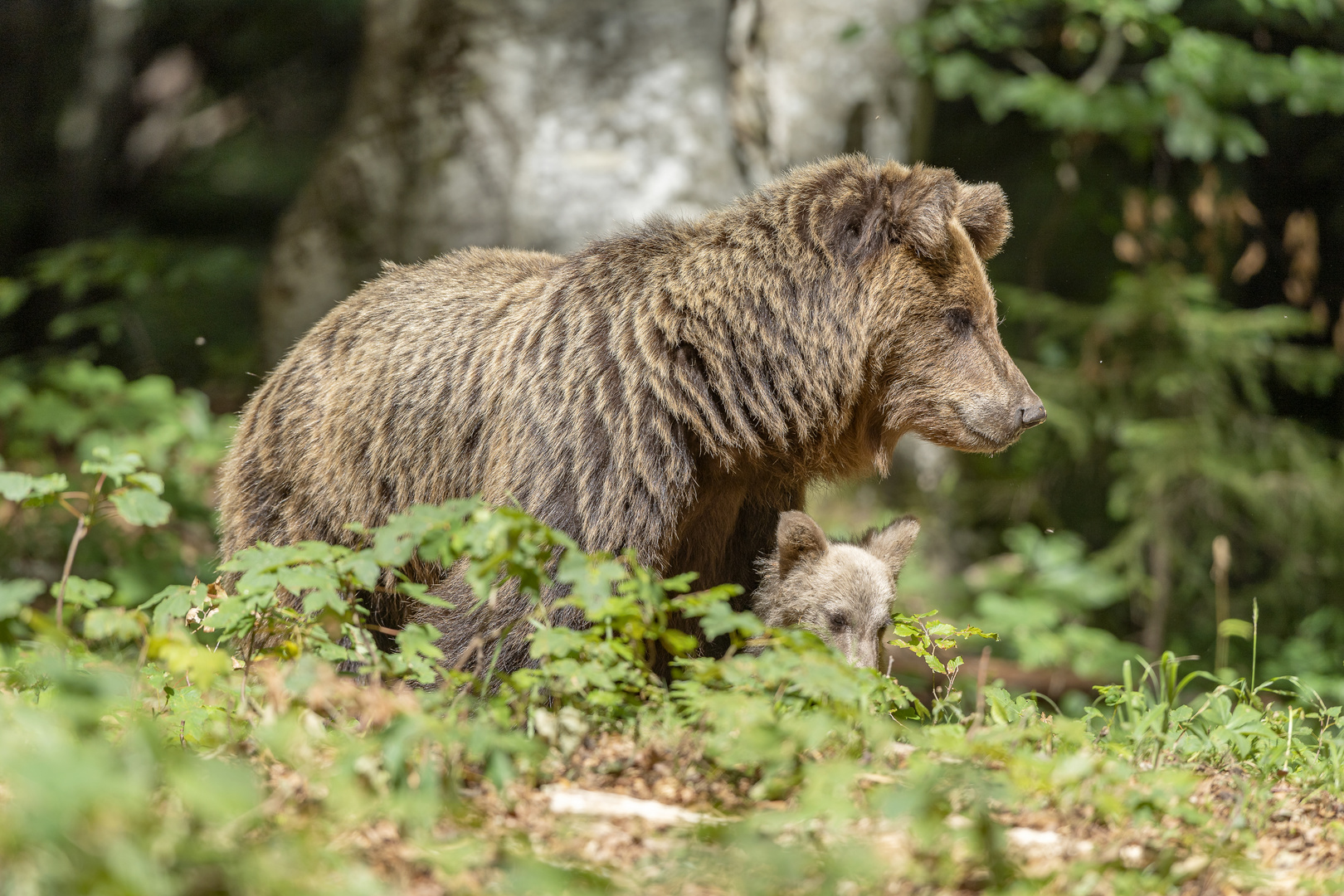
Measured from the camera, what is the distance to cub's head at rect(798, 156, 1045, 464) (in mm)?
4270

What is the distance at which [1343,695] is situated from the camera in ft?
19.1

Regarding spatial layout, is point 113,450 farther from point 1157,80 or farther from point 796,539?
point 1157,80

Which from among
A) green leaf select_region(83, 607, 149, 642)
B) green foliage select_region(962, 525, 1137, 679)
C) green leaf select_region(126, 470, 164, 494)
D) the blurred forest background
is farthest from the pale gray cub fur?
green foliage select_region(962, 525, 1137, 679)

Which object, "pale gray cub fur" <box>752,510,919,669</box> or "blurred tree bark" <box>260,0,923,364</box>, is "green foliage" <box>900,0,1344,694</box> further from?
"pale gray cub fur" <box>752,510,919,669</box>

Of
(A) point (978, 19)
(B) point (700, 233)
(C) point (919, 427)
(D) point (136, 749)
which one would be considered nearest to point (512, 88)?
(A) point (978, 19)

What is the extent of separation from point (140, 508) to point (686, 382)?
1.70 m

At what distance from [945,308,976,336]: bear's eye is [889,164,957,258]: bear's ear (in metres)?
0.23

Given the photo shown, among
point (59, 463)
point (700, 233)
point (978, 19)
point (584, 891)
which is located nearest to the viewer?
point (584, 891)

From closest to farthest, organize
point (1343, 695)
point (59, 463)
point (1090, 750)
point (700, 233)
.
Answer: point (1090, 750) → point (700, 233) → point (1343, 695) → point (59, 463)

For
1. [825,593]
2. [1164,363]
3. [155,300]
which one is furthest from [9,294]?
[1164,363]

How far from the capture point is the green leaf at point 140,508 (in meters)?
3.39

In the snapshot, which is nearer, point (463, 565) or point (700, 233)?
point (463, 565)

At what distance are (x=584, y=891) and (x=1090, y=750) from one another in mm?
1622

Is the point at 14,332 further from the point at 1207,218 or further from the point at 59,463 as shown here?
the point at 1207,218
